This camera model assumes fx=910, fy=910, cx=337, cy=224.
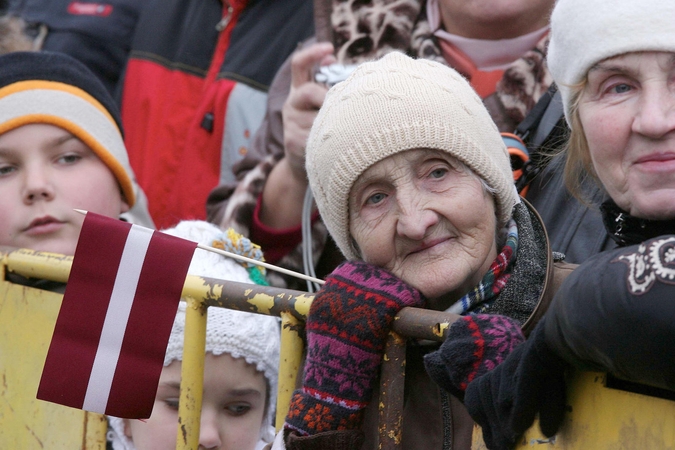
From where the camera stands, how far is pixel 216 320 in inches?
108

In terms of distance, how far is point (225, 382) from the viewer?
8.85 feet

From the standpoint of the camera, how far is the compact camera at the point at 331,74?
308 centimetres

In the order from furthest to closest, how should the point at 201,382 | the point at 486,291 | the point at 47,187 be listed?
the point at 47,187 < the point at 201,382 < the point at 486,291

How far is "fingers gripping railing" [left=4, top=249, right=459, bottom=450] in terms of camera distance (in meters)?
1.87

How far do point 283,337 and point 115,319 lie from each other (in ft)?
1.48

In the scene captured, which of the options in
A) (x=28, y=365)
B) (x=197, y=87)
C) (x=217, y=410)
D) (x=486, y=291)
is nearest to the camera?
(x=486, y=291)

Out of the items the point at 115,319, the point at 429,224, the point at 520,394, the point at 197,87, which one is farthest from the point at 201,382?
the point at 197,87

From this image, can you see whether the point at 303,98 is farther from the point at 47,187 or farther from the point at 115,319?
the point at 115,319

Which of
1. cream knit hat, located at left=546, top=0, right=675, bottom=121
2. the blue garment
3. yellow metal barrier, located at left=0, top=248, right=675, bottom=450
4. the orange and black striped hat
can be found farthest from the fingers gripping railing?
the blue garment

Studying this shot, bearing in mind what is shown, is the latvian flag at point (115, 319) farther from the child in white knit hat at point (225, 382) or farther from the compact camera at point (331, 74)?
the compact camera at point (331, 74)

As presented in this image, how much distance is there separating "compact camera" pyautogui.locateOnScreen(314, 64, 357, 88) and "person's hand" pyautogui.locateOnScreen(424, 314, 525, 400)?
155 cm

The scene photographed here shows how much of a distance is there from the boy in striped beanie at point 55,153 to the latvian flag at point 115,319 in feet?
3.02

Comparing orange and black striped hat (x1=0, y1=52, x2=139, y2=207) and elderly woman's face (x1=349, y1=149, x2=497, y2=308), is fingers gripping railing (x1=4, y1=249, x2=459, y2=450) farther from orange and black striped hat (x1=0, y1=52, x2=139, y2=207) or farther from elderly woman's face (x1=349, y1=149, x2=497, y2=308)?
orange and black striped hat (x1=0, y1=52, x2=139, y2=207)

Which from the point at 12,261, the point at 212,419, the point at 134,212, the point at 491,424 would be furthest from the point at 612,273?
the point at 134,212
